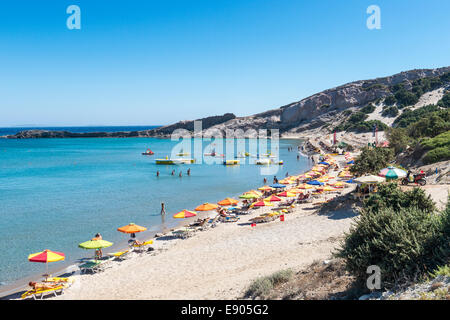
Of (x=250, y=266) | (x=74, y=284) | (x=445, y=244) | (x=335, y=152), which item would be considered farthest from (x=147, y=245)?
(x=335, y=152)

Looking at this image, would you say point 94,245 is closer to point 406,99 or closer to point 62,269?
point 62,269

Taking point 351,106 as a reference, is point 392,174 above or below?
below

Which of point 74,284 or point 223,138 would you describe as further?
point 223,138

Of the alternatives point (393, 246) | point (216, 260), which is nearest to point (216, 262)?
point (216, 260)

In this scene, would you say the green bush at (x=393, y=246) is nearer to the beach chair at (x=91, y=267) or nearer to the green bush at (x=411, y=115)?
the beach chair at (x=91, y=267)

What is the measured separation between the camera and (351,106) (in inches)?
4751

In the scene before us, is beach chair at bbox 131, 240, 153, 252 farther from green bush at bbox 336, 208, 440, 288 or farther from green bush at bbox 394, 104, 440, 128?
green bush at bbox 394, 104, 440, 128

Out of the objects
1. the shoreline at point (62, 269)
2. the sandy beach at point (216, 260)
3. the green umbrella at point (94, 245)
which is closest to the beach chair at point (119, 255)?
the sandy beach at point (216, 260)

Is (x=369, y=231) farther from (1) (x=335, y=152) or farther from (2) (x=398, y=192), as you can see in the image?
(1) (x=335, y=152)

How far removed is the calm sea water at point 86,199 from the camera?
19266 mm

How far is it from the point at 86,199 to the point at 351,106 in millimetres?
108077

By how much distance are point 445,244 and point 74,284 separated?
12.5 m

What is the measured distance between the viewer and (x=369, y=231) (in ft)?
25.9
